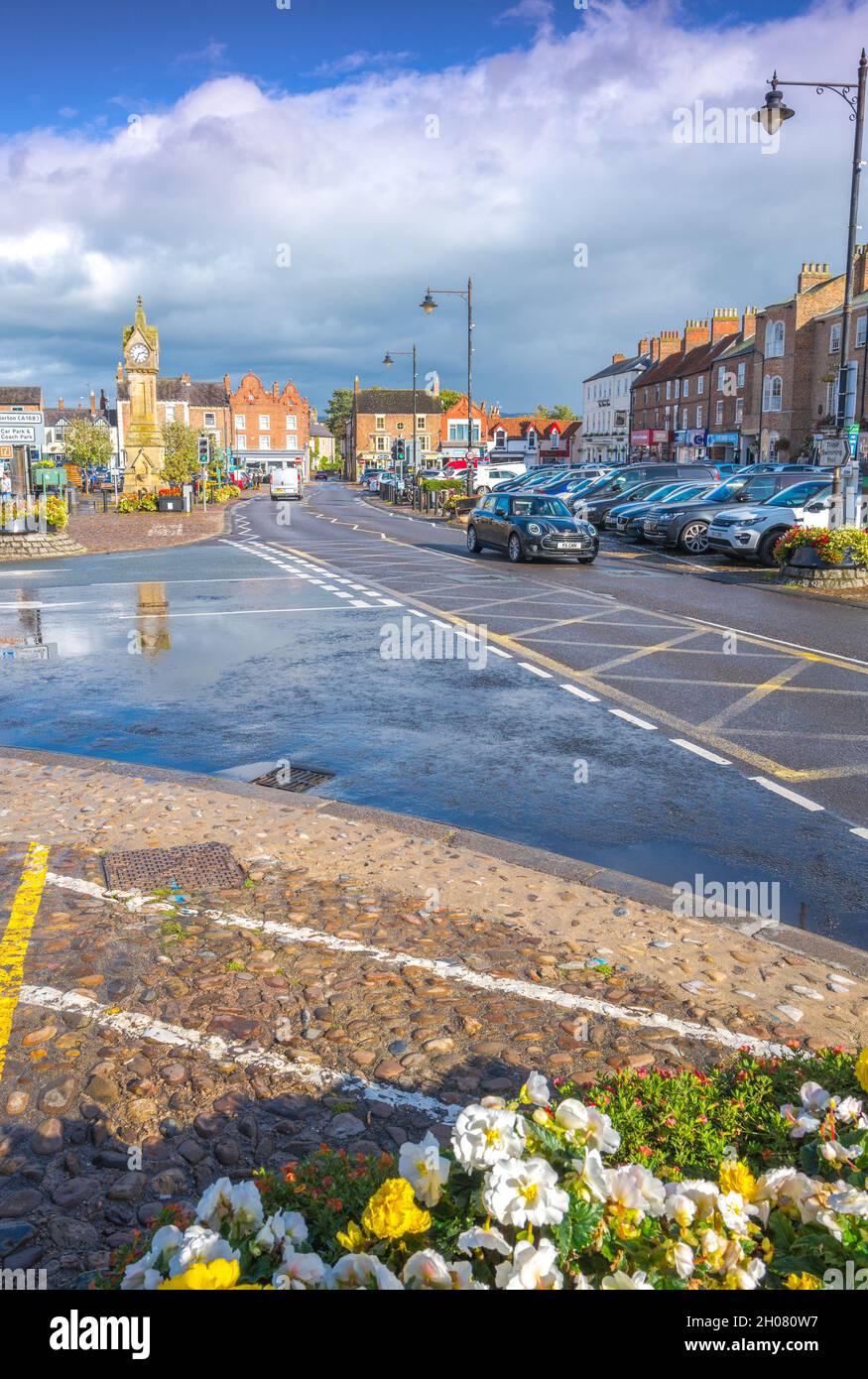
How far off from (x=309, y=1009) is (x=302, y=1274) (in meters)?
2.28

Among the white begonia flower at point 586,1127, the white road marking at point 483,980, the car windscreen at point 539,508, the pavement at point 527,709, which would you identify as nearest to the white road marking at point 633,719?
the pavement at point 527,709

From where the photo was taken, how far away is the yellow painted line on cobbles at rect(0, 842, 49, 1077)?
4312 mm

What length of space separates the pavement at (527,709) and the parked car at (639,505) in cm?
1122

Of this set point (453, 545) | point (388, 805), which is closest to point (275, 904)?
point (388, 805)

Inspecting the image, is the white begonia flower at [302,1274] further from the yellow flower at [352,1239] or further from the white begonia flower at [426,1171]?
Answer: the white begonia flower at [426,1171]

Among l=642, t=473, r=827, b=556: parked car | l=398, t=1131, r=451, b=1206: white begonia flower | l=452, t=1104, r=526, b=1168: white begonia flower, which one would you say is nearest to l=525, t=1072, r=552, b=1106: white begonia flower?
l=452, t=1104, r=526, b=1168: white begonia flower

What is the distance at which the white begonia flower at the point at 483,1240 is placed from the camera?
2.09 m

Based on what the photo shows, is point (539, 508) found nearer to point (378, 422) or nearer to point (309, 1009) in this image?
point (309, 1009)

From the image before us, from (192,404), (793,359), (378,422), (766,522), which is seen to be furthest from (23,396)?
(766,522)

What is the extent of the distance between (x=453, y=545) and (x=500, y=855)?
25.4m

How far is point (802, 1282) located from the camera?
2.11m
